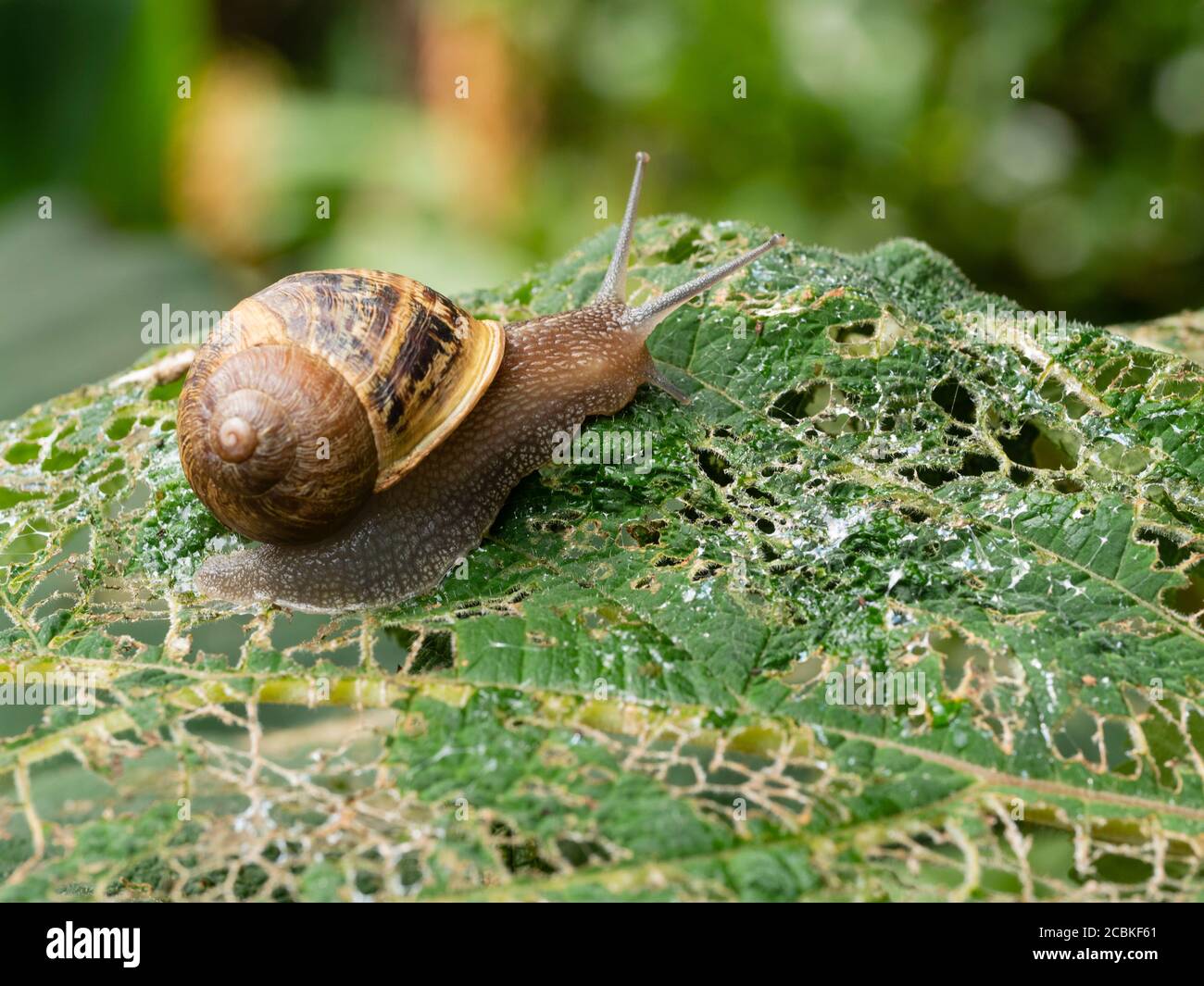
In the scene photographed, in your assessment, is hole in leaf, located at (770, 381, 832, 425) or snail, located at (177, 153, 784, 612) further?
hole in leaf, located at (770, 381, 832, 425)

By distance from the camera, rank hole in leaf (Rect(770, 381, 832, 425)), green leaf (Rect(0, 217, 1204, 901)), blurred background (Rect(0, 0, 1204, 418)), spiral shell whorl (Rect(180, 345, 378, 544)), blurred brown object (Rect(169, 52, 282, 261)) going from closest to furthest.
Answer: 1. green leaf (Rect(0, 217, 1204, 901))
2. spiral shell whorl (Rect(180, 345, 378, 544))
3. hole in leaf (Rect(770, 381, 832, 425))
4. blurred background (Rect(0, 0, 1204, 418))
5. blurred brown object (Rect(169, 52, 282, 261))

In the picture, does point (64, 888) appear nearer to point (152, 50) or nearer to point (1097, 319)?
point (1097, 319)

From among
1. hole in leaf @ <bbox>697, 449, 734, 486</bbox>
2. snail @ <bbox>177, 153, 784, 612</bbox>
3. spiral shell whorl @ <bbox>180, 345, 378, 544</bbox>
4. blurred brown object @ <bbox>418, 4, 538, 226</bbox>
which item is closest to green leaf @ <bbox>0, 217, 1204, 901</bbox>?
hole in leaf @ <bbox>697, 449, 734, 486</bbox>

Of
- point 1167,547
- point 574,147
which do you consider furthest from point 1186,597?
point 574,147

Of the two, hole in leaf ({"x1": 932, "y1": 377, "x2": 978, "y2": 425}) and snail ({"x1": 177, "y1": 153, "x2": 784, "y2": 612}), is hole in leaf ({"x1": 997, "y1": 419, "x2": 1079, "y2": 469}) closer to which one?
hole in leaf ({"x1": 932, "y1": 377, "x2": 978, "y2": 425})

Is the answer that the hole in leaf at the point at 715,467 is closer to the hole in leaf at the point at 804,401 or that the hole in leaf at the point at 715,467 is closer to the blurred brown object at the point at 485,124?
the hole in leaf at the point at 804,401

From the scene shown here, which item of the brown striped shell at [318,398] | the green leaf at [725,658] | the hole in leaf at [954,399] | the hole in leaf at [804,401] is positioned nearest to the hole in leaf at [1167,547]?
the green leaf at [725,658]
